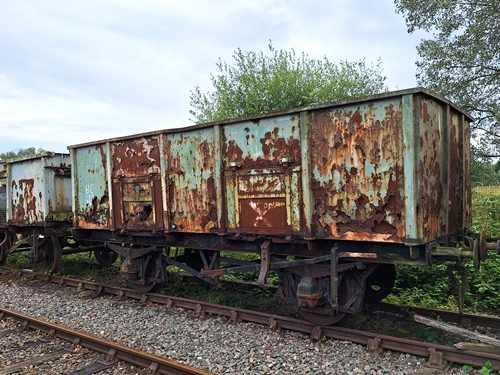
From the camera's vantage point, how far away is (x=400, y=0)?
14.6 meters

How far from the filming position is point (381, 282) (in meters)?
6.12

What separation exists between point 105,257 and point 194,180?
18.8 feet

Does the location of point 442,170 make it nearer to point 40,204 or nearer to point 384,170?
point 384,170

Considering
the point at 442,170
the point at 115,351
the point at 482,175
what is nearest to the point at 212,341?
the point at 115,351

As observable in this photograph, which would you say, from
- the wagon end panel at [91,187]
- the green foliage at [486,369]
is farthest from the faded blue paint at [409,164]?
the wagon end panel at [91,187]

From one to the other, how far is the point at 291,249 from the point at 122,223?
11.3ft

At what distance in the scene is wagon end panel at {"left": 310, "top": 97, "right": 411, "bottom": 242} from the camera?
4578 mm

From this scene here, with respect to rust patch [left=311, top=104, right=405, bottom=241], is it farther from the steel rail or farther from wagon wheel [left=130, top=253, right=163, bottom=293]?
wagon wheel [left=130, top=253, right=163, bottom=293]

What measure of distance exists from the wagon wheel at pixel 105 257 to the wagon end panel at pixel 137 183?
365 cm

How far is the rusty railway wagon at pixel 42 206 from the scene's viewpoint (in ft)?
31.1

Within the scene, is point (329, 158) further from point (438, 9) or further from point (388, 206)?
point (438, 9)

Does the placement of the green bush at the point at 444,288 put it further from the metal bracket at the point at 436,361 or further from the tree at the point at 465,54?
the tree at the point at 465,54

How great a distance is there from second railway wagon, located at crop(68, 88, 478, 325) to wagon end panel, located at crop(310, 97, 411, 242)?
1 centimetres

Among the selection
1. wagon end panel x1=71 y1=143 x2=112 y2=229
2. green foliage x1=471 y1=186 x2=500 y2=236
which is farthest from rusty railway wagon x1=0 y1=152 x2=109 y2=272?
green foliage x1=471 y1=186 x2=500 y2=236
